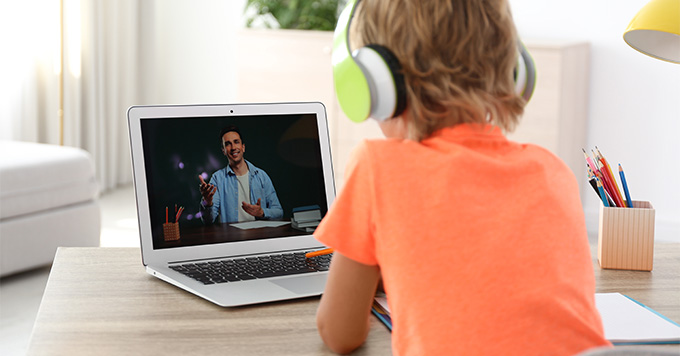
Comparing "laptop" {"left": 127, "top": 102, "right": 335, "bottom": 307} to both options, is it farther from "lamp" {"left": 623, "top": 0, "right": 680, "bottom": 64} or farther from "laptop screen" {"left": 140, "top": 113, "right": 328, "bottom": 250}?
"lamp" {"left": 623, "top": 0, "right": 680, "bottom": 64}

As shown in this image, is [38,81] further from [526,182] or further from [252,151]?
[526,182]

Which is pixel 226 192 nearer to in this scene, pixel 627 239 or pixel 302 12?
pixel 627 239

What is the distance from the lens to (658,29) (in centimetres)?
115

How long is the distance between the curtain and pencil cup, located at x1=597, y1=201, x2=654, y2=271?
3.28 m

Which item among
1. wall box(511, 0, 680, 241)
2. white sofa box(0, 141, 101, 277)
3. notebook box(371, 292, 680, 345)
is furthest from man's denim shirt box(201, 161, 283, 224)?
wall box(511, 0, 680, 241)

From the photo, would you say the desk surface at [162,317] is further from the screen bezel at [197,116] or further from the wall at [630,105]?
the wall at [630,105]

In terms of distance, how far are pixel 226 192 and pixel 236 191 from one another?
0.05 ft

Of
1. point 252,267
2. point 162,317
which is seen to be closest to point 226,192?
point 252,267

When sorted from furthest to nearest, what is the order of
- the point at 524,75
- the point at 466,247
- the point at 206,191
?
the point at 206,191 < the point at 524,75 < the point at 466,247

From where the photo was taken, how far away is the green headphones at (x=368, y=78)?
0.82m

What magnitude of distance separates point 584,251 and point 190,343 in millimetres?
465

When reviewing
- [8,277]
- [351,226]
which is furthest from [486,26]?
[8,277]

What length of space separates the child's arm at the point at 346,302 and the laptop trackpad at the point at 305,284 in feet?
0.58

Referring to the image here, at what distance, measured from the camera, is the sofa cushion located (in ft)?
8.90
